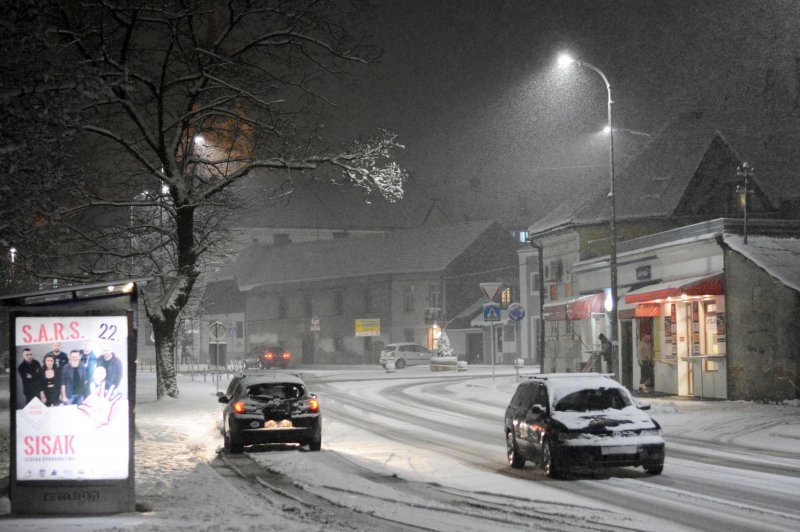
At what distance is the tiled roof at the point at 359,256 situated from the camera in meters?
85.3

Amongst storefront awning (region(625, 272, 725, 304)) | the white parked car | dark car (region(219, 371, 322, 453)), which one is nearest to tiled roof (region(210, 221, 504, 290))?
the white parked car

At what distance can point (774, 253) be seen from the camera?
2869cm

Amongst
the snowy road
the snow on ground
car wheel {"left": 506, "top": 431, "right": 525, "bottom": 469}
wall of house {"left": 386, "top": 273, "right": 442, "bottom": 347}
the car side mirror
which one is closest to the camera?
the snow on ground

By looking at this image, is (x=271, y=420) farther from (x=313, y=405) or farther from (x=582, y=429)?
(x=582, y=429)

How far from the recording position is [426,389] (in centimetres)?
4250

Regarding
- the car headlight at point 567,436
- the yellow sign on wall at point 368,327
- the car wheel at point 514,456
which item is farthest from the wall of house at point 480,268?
the car headlight at point 567,436

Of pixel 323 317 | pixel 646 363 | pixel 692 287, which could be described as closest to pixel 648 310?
pixel 646 363

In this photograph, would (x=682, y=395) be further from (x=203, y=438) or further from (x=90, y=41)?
(x=90, y=41)

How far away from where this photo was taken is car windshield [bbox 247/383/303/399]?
19.7 meters

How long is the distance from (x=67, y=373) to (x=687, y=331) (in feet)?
78.7

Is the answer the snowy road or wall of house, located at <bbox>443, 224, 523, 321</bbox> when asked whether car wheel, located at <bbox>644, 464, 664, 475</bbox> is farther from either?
wall of house, located at <bbox>443, 224, 523, 321</bbox>

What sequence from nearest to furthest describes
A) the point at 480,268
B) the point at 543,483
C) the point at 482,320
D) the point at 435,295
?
the point at 543,483
the point at 482,320
the point at 435,295
the point at 480,268

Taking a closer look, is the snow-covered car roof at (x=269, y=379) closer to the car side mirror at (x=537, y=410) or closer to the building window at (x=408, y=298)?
the car side mirror at (x=537, y=410)

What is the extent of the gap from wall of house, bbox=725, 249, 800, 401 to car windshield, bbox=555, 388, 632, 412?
44.2 ft
